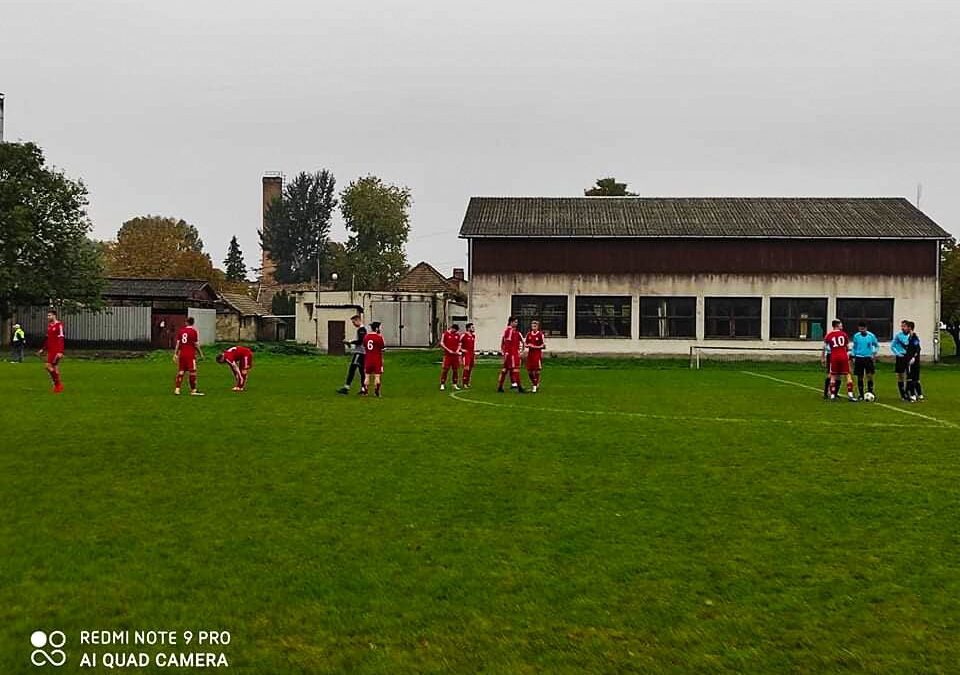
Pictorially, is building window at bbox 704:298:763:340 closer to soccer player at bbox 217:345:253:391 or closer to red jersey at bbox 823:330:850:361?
red jersey at bbox 823:330:850:361

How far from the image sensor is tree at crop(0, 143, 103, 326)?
184ft

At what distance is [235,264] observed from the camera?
13212 centimetres

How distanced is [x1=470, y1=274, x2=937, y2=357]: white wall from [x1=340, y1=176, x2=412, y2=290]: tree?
49942 millimetres

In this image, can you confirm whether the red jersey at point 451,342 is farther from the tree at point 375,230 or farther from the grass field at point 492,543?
the tree at point 375,230

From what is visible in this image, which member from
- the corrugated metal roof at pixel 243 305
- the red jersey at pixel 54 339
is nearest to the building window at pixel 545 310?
the red jersey at pixel 54 339

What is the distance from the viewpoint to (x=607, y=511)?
9.70m

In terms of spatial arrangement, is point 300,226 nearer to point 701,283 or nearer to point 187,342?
point 701,283

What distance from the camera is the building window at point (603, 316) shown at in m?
49.0

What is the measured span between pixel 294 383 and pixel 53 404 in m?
9.53

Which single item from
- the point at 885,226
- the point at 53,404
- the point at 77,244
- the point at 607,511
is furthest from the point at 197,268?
the point at 607,511

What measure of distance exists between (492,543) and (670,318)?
137ft

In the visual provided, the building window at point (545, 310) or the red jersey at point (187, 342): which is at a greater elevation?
the building window at point (545, 310)

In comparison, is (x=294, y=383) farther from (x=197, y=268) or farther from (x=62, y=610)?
(x=197, y=268)

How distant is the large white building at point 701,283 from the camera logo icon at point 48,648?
4310cm
